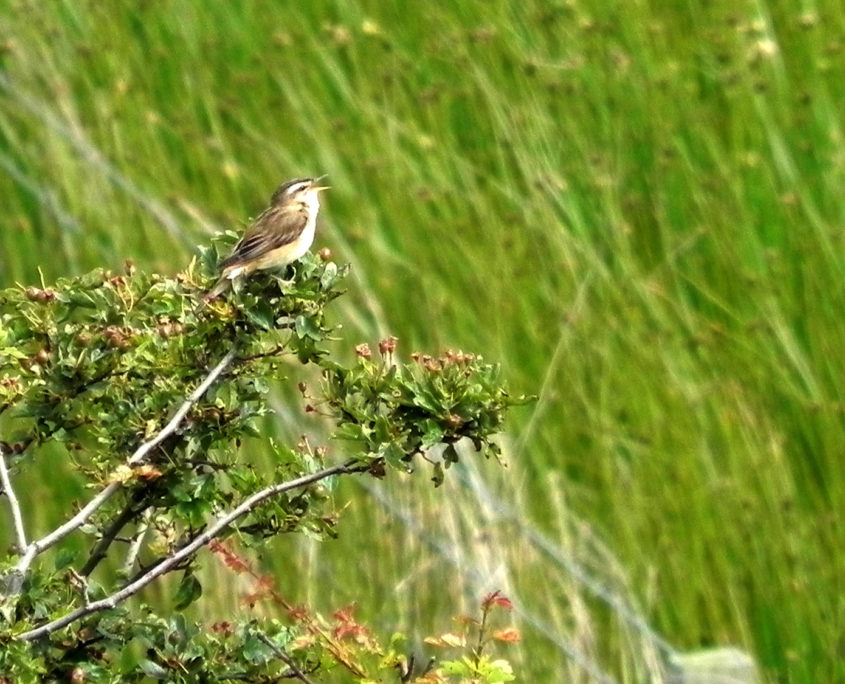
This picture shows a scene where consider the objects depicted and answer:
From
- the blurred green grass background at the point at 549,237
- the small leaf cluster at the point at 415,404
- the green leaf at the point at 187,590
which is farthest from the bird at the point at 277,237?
the blurred green grass background at the point at 549,237

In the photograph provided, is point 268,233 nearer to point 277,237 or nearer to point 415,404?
point 277,237

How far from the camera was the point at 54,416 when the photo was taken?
2199 millimetres

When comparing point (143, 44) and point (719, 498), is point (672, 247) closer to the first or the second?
point (719, 498)

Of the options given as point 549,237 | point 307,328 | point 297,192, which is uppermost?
point 549,237

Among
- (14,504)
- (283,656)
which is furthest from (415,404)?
(14,504)

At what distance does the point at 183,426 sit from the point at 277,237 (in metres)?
1.17

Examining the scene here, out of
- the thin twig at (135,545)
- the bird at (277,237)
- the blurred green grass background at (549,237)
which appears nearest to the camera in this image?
the thin twig at (135,545)

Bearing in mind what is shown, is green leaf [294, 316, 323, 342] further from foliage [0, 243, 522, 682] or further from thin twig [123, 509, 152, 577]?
thin twig [123, 509, 152, 577]

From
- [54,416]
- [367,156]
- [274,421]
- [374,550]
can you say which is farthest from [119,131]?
[54,416]

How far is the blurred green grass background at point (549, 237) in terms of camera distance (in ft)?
13.4

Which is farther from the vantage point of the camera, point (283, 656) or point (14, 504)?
point (283, 656)

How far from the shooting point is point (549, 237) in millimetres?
4465

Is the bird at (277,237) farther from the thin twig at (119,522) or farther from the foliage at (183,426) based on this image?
the thin twig at (119,522)

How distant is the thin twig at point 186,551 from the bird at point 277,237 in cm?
28
